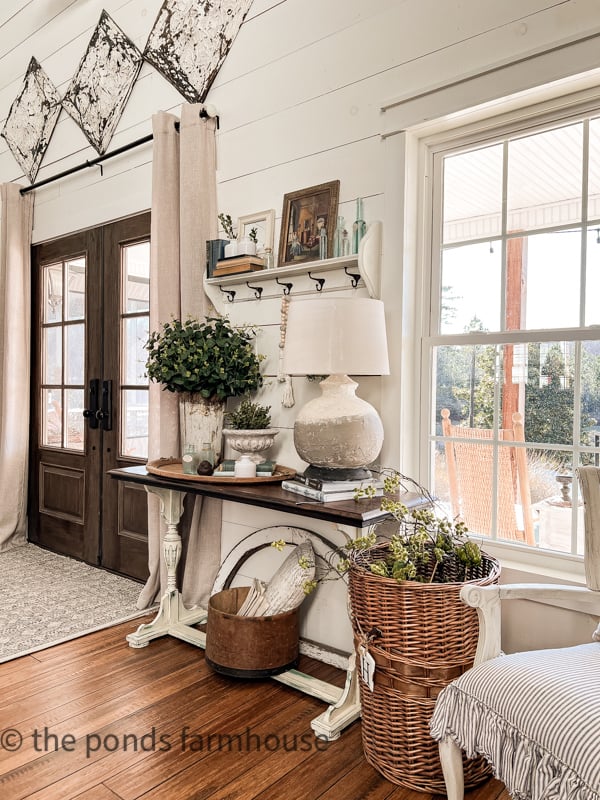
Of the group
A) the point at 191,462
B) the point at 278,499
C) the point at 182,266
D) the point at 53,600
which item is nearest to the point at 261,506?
the point at 278,499

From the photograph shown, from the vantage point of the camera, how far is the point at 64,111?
3912mm

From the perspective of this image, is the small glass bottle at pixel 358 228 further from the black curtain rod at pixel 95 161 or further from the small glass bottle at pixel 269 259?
the black curtain rod at pixel 95 161

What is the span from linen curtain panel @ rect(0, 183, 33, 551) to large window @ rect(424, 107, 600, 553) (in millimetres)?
2969

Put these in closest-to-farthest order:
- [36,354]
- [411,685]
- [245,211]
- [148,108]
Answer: [411,685] < [245,211] < [148,108] < [36,354]

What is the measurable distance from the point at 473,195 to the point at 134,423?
2222 mm

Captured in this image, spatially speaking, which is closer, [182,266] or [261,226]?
[261,226]

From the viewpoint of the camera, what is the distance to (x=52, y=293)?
13.6 feet

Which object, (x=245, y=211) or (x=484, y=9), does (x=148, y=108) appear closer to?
(x=245, y=211)

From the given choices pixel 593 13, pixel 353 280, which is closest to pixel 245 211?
pixel 353 280

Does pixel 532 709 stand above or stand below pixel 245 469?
below

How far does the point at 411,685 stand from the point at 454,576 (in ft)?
1.12

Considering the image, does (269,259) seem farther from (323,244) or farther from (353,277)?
(353,277)

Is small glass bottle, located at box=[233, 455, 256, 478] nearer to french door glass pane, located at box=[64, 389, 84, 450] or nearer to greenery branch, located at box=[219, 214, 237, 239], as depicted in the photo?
greenery branch, located at box=[219, 214, 237, 239]

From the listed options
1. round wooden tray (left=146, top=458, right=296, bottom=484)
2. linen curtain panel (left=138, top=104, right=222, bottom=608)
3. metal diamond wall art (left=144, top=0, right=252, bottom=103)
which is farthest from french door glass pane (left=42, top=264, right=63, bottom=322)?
round wooden tray (left=146, top=458, right=296, bottom=484)
